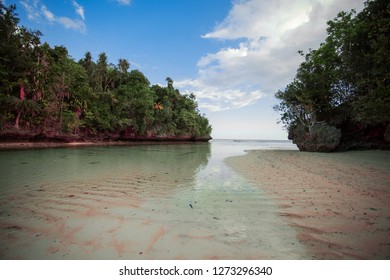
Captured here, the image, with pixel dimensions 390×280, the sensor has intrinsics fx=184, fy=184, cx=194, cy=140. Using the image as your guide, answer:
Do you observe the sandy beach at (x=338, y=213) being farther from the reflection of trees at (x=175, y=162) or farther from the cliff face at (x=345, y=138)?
the cliff face at (x=345, y=138)

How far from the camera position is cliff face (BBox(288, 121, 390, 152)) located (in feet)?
57.6

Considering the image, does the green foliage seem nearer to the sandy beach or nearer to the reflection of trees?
the sandy beach

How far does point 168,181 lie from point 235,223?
11.2ft

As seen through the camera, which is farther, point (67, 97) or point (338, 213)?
point (67, 97)

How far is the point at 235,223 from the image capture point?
311cm

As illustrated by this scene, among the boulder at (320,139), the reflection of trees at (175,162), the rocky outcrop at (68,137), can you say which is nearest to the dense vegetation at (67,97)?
the rocky outcrop at (68,137)

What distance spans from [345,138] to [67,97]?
35.1 m

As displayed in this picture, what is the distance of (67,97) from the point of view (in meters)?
25.8

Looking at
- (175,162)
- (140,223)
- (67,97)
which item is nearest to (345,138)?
(175,162)

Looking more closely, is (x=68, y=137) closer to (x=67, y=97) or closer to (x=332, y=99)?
(x=67, y=97)

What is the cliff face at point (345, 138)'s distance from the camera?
1755 cm

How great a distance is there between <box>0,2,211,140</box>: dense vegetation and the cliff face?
2703 cm

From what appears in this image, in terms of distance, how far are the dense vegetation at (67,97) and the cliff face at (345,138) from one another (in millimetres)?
27034
